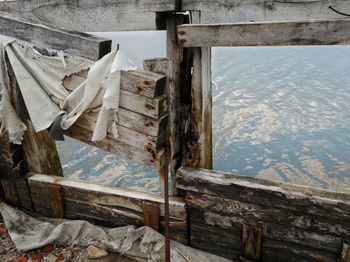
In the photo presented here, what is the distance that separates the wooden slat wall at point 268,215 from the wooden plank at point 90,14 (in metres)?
1.65

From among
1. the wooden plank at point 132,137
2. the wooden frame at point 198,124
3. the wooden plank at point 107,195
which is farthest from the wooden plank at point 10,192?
the wooden plank at point 132,137

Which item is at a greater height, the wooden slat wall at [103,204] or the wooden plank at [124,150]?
the wooden plank at [124,150]

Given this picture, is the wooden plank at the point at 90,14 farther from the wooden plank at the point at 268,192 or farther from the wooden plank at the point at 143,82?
the wooden plank at the point at 268,192

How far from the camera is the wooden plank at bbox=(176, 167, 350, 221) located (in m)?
2.96

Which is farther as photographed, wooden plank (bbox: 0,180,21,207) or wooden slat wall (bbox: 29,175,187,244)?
wooden plank (bbox: 0,180,21,207)

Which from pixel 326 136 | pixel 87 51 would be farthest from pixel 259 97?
pixel 87 51

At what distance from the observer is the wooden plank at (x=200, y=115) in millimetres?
3203

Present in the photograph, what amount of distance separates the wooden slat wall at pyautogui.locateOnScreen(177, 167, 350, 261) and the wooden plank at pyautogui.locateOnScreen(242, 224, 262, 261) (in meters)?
0.04

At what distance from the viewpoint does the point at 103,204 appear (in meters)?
4.07

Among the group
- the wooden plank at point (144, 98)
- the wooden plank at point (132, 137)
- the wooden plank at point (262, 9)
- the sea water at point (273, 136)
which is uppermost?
the wooden plank at point (262, 9)

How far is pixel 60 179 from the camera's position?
4344 millimetres

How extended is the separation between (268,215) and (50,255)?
2.66 metres

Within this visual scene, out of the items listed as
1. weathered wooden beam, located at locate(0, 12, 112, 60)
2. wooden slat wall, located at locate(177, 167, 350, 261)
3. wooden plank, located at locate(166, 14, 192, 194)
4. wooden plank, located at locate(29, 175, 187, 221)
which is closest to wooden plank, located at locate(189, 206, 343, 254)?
wooden slat wall, located at locate(177, 167, 350, 261)

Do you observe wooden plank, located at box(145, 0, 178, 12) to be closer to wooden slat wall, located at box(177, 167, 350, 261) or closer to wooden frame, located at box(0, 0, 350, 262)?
wooden frame, located at box(0, 0, 350, 262)
